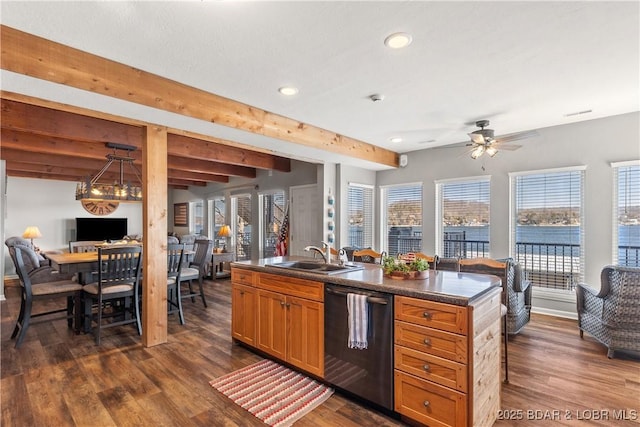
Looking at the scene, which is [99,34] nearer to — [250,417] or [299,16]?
[299,16]

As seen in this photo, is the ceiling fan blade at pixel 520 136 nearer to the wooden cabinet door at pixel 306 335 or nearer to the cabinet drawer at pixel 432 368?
the cabinet drawer at pixel 432 368

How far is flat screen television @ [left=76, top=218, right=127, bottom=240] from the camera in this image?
8820 millimetres

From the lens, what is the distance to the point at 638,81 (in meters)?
3.05

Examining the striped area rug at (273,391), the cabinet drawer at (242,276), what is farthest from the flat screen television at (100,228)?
the striped area rug at (273,391)

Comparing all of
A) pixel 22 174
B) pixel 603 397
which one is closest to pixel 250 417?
pixel 603 397

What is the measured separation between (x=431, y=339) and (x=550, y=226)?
384 centimetres

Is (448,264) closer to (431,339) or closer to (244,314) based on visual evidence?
(431,339)

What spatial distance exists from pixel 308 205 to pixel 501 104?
12.6 feet

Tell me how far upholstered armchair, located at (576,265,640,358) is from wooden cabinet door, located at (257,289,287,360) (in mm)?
3201

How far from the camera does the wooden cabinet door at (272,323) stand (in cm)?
293

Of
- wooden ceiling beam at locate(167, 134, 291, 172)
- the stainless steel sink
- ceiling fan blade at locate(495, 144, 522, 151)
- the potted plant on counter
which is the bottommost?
the stainless steel sink

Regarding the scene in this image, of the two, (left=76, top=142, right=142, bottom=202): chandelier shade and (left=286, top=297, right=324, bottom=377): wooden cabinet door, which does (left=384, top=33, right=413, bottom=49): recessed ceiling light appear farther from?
(left=76, top=142, right=142, bottom=202): chandelier shade

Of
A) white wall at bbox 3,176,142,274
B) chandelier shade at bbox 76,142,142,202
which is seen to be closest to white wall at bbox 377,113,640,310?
chandelier shade at bbox 76,142,142,202

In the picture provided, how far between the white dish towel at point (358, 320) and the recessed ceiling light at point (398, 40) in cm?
182
